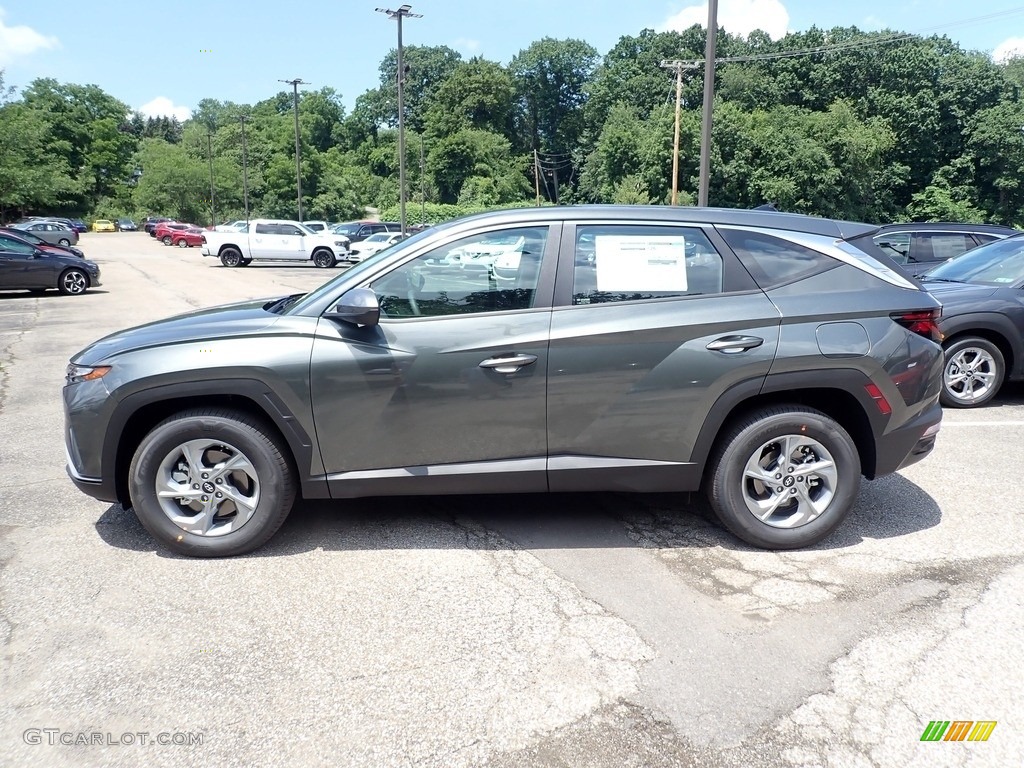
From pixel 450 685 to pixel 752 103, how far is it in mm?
80366

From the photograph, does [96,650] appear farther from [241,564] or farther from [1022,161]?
[1022,161]

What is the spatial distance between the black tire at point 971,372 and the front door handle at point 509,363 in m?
5.26

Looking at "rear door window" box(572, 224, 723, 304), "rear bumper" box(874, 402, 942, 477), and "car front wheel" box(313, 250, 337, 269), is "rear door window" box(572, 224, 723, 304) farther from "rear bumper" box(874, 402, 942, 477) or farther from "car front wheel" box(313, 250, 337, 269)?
"car front wheel" box(313, 250, 337, 269)

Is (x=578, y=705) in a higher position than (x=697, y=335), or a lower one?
lower

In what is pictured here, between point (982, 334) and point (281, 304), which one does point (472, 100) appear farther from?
point (281, 304)

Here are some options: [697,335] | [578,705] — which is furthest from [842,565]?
[578,705]

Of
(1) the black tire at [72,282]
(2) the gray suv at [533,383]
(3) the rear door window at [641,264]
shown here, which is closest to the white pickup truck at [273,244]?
(1) the black tire at [72,282]

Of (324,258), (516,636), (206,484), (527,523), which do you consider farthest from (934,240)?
(324,258)

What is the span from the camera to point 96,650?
3266mm

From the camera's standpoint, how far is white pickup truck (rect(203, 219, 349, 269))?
31125 mm

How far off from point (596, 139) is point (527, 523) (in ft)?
309

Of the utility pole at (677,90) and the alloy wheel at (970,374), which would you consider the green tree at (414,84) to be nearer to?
the utility pole at (677,90)

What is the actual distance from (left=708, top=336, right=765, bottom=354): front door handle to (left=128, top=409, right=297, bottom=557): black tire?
7.43 feet

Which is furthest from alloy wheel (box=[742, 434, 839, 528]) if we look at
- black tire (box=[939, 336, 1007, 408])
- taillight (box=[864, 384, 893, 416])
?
black tire (box=[939, 336, 1007, 408])
